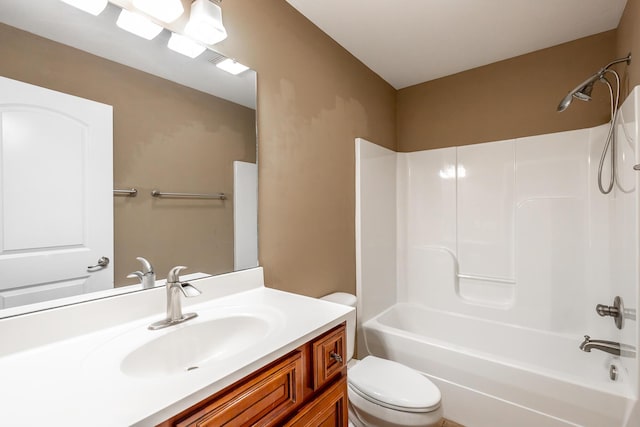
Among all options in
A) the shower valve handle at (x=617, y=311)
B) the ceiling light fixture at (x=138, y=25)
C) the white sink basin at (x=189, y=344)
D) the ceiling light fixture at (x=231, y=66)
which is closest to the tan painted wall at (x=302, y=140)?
the ceiling light fixture at (x=231, y=66)

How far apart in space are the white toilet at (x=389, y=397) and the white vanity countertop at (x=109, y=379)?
688 millimetres

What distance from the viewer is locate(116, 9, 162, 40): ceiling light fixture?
1.05 metres

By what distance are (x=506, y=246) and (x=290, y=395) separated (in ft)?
6.99

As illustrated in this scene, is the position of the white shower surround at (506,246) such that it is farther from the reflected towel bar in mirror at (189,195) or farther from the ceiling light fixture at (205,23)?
the ceiling light fixture at (205,23)

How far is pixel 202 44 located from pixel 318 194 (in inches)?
38.4

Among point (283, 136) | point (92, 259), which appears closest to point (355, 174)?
point (283, 136)

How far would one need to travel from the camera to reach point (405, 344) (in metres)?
2.00

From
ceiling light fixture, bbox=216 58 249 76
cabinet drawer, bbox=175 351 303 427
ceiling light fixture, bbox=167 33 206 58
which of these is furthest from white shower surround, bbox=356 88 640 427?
cabinet drawer, bbox=175 351 303 427

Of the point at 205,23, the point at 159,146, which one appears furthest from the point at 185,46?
the point at 159,146

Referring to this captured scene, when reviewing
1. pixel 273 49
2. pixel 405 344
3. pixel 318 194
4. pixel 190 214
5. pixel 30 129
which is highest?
pixel 273 49

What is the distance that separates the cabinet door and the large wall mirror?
0.67 metres

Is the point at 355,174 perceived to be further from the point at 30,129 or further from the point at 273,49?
the point at 30,129

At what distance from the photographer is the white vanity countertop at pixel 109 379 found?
1.80 ft

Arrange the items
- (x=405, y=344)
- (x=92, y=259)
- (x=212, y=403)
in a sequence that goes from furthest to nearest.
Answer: (x=405, y=344) < (x=92, y=259) < (x=212, y=403)
